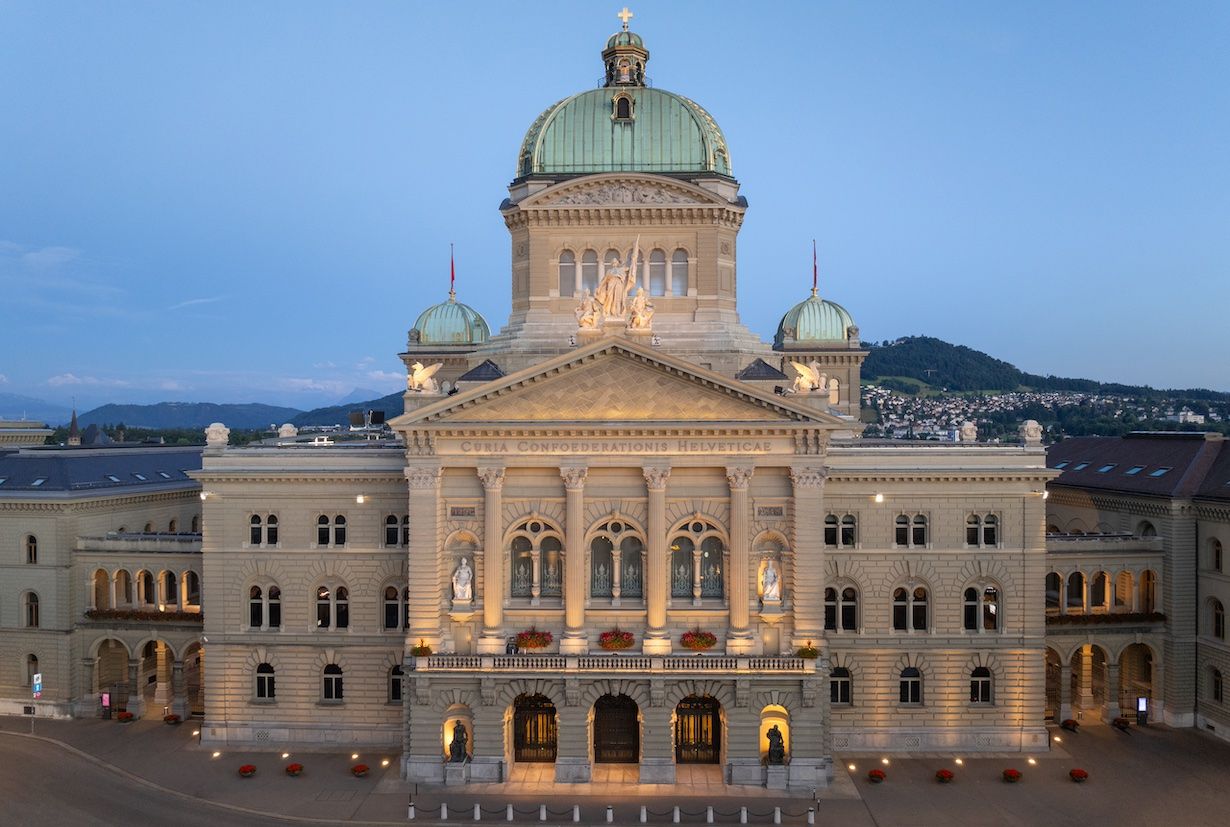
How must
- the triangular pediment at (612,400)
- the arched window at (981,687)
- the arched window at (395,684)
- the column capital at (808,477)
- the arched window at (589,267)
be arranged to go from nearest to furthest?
the triangular pediment at (612,400)
the column capital at (808,477)
the arched window at (981,687)
the arched window at (395,684)
the arched window at (589,267)

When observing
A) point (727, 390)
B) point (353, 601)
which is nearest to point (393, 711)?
point (353, 601)

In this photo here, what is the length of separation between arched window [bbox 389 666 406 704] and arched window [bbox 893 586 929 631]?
28.5 metres

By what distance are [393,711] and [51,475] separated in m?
27.8

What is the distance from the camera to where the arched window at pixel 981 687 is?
170 ft

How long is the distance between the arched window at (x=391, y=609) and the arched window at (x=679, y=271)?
2487 cm

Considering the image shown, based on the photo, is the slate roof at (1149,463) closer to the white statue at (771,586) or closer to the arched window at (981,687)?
the arched window at (981,687)

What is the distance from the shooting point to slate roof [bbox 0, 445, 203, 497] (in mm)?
58375

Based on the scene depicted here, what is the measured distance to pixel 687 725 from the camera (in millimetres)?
49062

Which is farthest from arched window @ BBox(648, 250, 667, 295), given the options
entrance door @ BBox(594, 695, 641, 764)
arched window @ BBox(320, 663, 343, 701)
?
arched window @ BBox(320, 663, 343, 701)

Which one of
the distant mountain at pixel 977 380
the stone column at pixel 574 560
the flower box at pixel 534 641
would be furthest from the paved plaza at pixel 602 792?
the distant mountain at pixel 977 380

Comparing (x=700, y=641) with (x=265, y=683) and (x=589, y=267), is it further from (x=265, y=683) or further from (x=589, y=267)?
(x=265, y=683)

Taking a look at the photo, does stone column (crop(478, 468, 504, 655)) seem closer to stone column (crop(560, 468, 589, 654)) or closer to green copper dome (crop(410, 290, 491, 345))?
stone column (crop(560, 468, 589, 654))

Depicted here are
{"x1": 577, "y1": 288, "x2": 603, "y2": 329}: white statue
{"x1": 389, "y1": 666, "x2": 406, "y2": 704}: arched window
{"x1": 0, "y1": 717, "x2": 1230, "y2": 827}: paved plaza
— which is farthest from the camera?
{"x1": 389, "y1": 666, "x2": 406, "y2": 704}: arched window

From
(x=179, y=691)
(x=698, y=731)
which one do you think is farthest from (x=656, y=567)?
(x=179, y=691)
